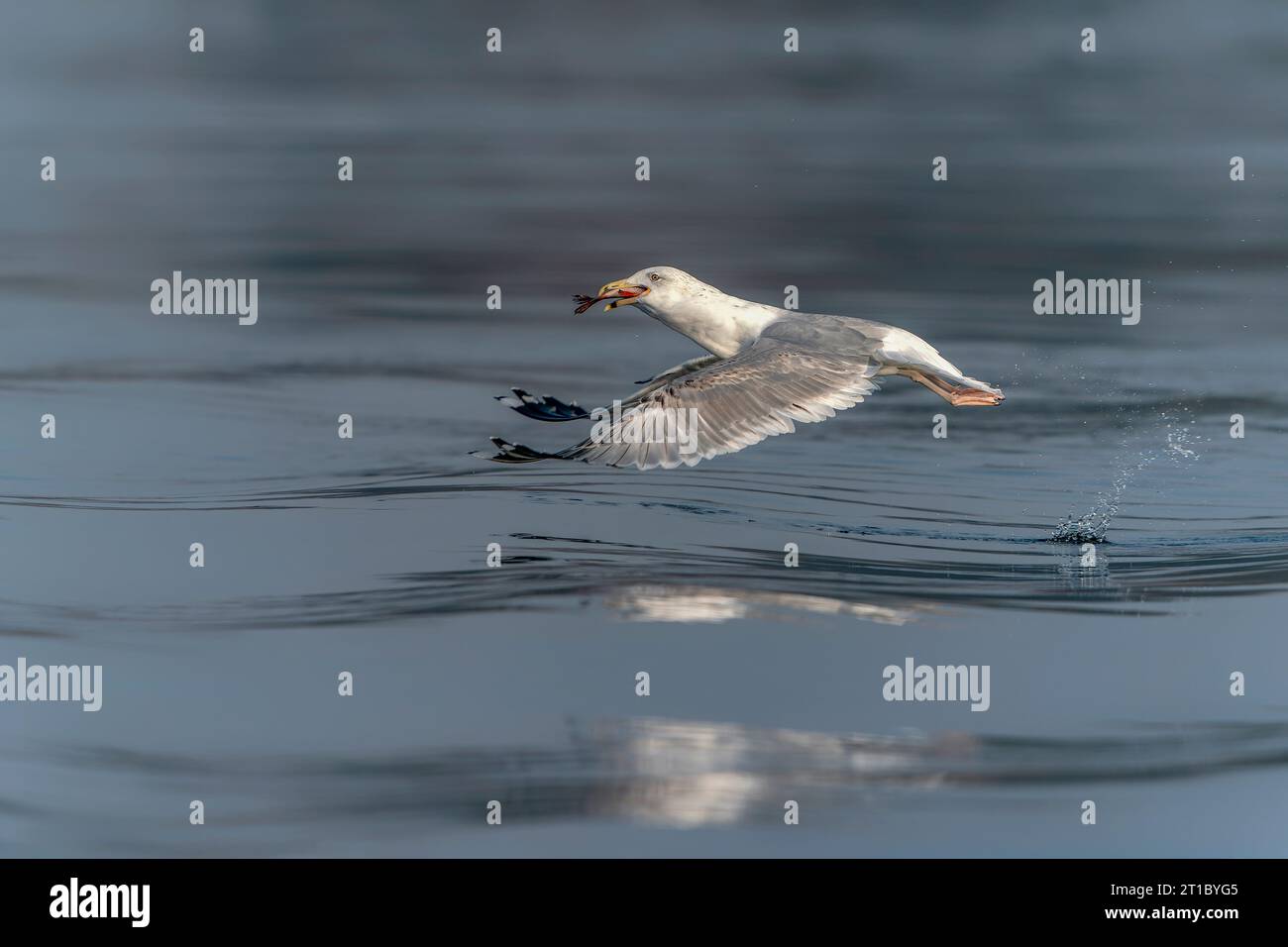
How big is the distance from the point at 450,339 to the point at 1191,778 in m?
8.92

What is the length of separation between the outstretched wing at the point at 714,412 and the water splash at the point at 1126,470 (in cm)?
148

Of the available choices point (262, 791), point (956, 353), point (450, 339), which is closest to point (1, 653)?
point (262, 791)

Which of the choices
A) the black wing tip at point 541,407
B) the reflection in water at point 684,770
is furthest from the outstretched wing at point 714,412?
the reflection in water at point 684,770

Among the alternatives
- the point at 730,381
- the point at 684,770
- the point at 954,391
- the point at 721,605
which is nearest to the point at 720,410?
the point at 730,381

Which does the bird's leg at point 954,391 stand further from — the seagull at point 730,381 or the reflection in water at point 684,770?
the reflection in water at point 684,770

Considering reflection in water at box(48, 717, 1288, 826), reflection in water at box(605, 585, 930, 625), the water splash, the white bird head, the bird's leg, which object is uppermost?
the white bird head

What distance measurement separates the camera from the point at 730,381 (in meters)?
9.41

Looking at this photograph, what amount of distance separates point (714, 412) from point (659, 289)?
1.87 m

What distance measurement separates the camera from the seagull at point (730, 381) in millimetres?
9180

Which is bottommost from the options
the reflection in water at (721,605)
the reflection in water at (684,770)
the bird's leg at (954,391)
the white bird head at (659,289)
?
the reflection in water at (684,770)

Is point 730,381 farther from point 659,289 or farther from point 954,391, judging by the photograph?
point 659,289

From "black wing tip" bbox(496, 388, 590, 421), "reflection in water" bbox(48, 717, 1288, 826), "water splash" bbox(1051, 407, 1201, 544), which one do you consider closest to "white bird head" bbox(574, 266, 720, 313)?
"black wing tip" bbox(496, 388, 590, 421)

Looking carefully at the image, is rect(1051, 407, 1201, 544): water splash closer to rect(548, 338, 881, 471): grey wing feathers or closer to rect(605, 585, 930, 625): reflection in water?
rect(548, 338, 881, 471): grey wing feathers

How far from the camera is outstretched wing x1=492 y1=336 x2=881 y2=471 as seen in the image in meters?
9.13
